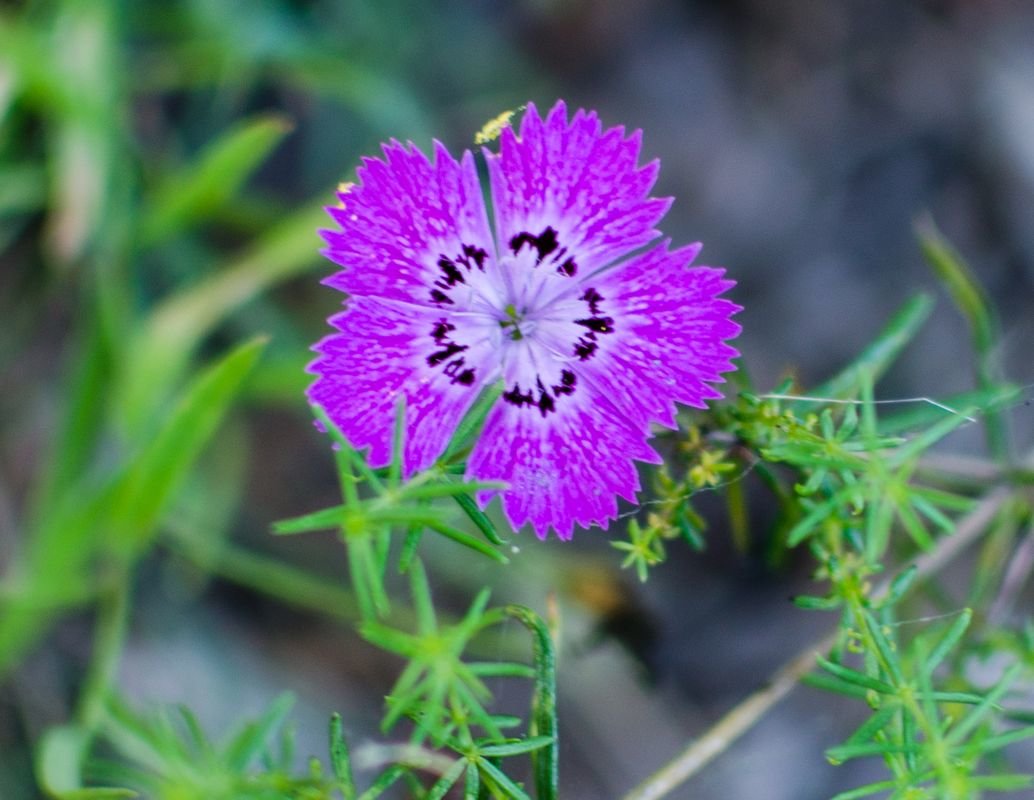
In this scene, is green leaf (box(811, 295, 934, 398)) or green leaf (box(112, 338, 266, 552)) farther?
green leaf (box(112, 338, 266, 552))

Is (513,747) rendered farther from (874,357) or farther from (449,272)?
(874,357)

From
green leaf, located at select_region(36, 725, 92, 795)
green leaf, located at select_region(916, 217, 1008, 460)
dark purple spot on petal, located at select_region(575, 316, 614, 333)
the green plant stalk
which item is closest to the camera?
dark purple spot on petal, located at select_region(575, 316, 614, 333)

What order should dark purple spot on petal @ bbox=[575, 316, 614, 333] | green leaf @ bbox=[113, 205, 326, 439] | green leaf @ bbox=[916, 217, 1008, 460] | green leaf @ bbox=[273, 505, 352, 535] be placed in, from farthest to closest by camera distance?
green leaf @ bbox=[113, 205, 326, 439] < green leaf @ bbox=[916, 217, 1008, 460] < dark purple spot on petal @ bbox=[575, 316, 614, 333] < green leaf @ bbox=[273, 505, 352, 535]

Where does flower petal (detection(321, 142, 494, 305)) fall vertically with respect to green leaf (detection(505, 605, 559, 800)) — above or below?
above

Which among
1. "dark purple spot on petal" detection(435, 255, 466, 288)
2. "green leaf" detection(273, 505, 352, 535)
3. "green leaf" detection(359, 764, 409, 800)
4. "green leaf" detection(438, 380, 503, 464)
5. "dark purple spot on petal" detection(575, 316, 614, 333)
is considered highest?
"dark purple spot on petal" detection(435, 255, 466, 288)

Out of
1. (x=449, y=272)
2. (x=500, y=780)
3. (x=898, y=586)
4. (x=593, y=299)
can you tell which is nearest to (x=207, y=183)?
(x=449, y=272)

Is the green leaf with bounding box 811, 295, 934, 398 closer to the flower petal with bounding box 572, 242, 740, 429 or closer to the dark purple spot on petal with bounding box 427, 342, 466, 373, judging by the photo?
the flower petal with bounding box 572, 242, 740, 429

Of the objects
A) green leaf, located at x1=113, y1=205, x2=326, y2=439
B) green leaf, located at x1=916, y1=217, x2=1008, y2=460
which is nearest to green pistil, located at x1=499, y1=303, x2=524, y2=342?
green leaf, located at x1=916, y1=217, x2=1008, y2=460

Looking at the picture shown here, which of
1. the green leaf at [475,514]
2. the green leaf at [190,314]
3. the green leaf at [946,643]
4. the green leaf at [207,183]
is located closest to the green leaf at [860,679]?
the green leaf at [946,643]
